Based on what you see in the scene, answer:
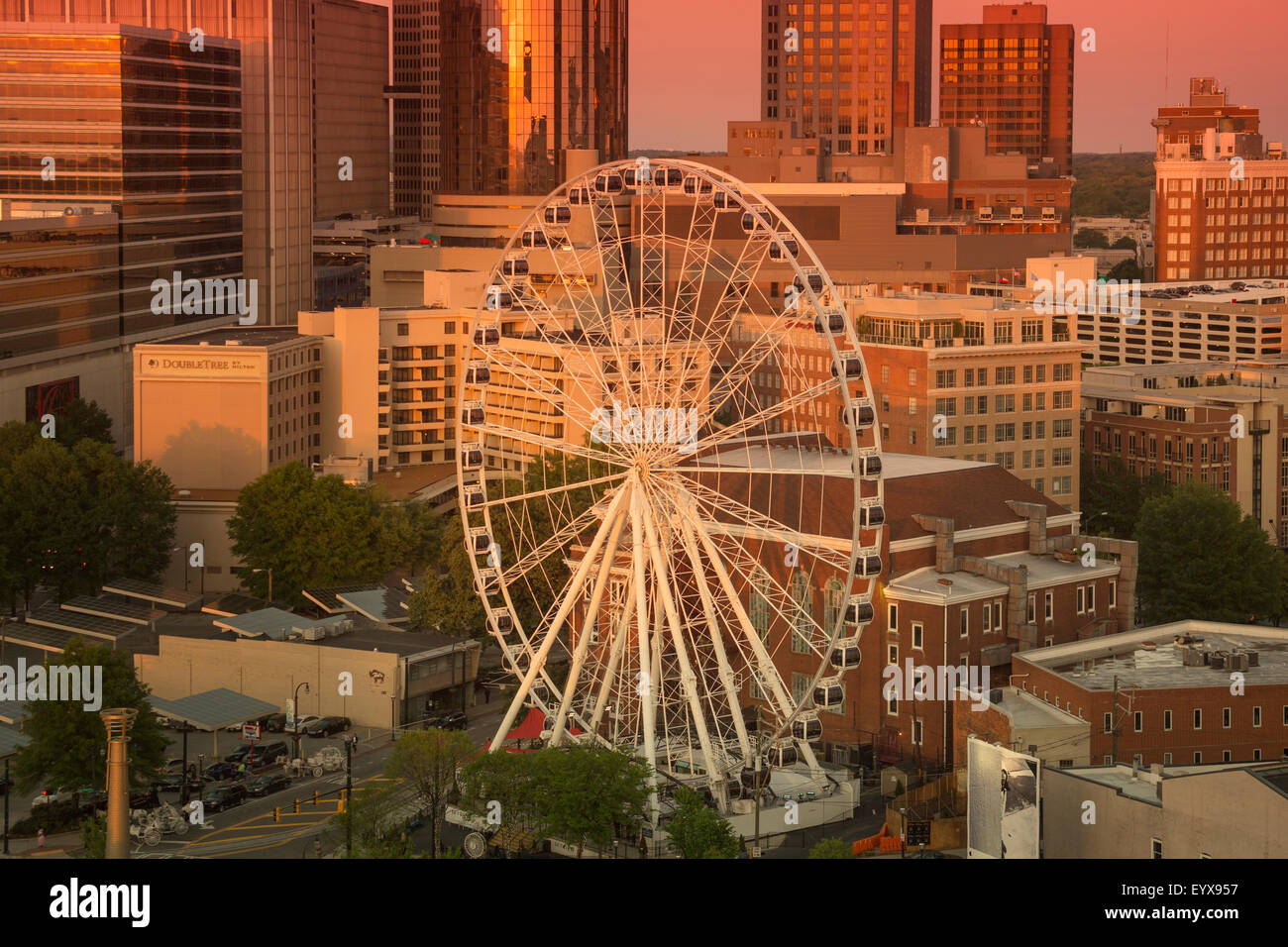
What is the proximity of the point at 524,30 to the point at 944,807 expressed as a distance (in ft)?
433

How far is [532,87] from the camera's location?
18988 cm

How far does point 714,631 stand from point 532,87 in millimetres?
131861

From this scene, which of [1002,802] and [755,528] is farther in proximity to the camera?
[755,528]

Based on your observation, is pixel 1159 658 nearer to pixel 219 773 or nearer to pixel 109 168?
pixel 219 773

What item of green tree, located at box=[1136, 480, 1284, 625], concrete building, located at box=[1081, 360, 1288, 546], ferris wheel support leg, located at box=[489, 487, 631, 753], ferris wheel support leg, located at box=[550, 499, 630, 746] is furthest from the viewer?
concrete building, located at box=[1081, 360, 1288, 546]

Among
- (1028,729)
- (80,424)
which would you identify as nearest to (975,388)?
(1028,729)

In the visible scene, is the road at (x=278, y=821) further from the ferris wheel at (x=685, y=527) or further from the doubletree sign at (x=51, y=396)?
the doubletree sign at (x=51, y=396)

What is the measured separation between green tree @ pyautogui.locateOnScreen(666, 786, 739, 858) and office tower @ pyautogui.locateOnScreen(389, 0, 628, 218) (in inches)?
5155

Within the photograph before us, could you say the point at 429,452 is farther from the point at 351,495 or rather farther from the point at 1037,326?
the point at 1037,326

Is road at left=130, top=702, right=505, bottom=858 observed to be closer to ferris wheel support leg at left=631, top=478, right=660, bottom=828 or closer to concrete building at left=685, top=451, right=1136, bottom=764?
ferris wheel support leg at left=631, top=478, right=660, bottom=828

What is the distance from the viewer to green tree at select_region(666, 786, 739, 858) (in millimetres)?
59719

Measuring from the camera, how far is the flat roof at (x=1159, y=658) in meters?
69.0

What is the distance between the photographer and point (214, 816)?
223ft

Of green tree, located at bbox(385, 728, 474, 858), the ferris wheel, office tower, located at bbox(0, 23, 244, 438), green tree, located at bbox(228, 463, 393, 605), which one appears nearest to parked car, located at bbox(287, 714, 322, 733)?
the ferris wheel
